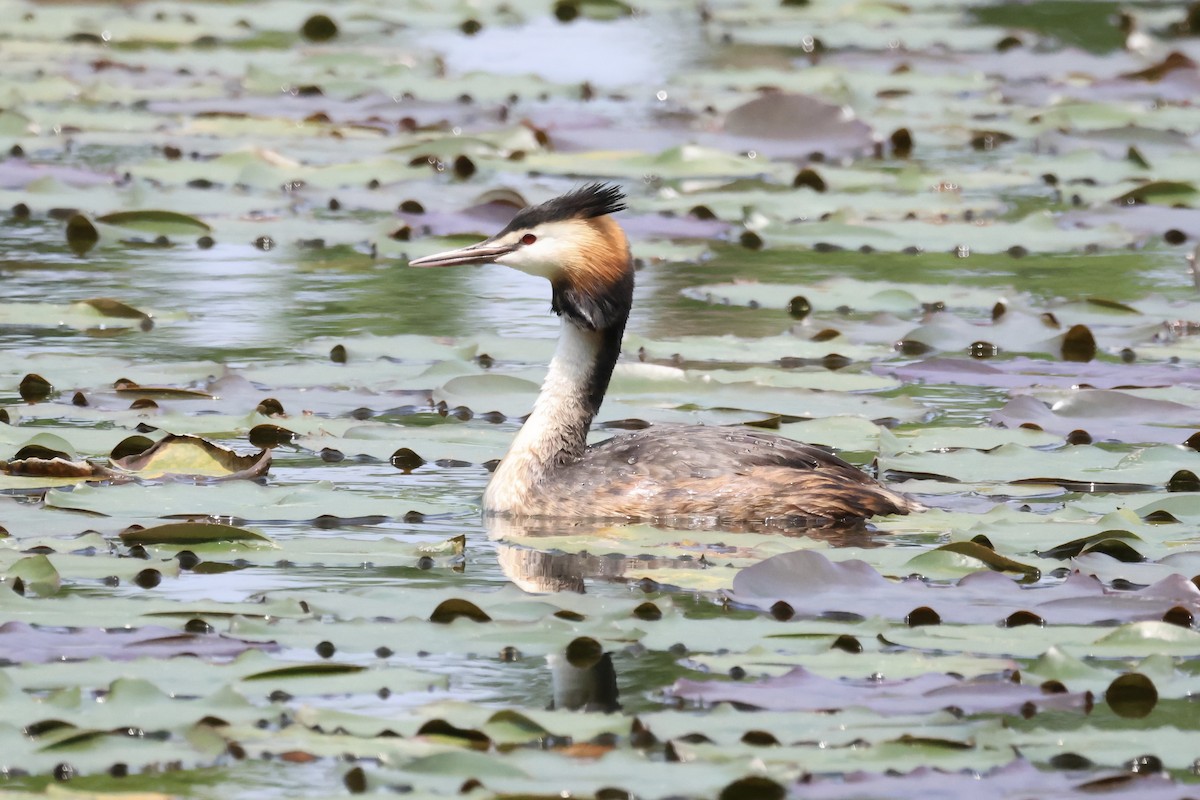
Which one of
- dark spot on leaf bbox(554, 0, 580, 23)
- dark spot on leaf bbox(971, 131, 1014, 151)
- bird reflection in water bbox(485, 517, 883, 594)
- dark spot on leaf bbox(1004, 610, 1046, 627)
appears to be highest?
dark spot on leaf bbox(554, 0, 580, 23)

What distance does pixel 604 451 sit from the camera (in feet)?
26.6

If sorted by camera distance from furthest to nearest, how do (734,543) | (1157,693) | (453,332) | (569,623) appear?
(453,332) < (734,543) < (569,623) < (1157,693)

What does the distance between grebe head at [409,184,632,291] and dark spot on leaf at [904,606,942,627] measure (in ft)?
8.00

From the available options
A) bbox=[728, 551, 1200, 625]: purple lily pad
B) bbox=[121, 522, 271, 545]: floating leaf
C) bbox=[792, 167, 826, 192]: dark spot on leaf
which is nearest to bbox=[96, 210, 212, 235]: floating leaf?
bbox=[792, 167, 826, 192]: dark spot on leaf

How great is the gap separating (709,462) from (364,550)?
1.51m

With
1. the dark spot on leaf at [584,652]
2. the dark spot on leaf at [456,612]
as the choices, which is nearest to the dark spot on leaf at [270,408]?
the dark spot on leaf at [456,612]

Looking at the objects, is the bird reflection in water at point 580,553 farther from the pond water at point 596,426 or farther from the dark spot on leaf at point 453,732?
the dark spot on leaf at point 453,732

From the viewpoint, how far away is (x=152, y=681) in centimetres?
542

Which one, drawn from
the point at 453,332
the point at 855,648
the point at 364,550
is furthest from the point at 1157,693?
the point at 453,332

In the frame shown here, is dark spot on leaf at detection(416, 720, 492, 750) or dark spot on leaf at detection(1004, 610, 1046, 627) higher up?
dark spot on leaf at detection(416, 720, 492, 750)

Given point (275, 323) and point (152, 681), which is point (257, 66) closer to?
point (275, 323)

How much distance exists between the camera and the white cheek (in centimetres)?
810

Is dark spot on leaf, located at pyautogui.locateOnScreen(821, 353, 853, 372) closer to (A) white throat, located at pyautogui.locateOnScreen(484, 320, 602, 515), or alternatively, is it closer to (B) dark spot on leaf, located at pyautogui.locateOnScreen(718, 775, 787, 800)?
(A) white throat, located at pyautogui.locateOnScreen(484, 320, 602, 515)

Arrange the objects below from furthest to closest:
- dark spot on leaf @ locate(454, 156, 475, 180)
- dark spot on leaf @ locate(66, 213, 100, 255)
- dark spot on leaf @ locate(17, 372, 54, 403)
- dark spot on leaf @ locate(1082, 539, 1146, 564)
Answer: dark spot on leaf @ locate(454, 156, 475, 180), dark spot on leaf @ locate(66, 213, 100, 255), dark spot on leaf @ locate(17, 372, 54, 403), dark spot on leaf @ locate(1082, 539, 1146, 564)
